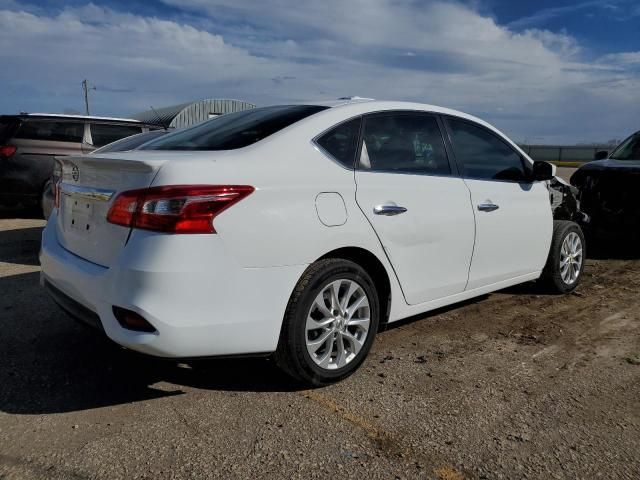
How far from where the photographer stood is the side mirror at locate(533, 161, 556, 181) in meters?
4.68

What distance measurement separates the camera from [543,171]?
15.4 feet

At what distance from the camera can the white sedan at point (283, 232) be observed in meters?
2.69

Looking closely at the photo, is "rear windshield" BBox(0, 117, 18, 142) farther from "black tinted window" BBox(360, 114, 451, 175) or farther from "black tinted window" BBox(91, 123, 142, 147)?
"black tinted window" BBox(360, 114, 451, 175)

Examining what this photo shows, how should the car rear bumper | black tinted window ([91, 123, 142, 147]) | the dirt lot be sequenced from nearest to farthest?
the dirt lot → the car rear bumper → black tinted window ([91, 123, 142, 147])

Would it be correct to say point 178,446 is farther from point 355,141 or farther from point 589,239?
point 589,239

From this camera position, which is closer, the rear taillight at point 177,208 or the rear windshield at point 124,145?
the rear taillight at point 177,208

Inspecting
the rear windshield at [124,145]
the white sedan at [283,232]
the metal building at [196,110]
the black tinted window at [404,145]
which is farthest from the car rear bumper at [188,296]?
the metal building at [196,110]

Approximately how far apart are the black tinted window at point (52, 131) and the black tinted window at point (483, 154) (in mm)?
6981

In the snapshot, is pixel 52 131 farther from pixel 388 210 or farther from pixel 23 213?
pixel 388 210

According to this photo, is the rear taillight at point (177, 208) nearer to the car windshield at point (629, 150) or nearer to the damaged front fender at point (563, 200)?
the damaged front fender at point (563, 200)

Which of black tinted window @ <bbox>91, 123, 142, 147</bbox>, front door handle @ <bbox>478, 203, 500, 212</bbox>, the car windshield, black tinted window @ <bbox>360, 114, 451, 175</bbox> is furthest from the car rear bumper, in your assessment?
black tinted window @ <bbox>91, 123, 142, 147</bbox>

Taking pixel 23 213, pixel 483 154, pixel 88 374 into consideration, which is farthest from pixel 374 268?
pixel 23 213

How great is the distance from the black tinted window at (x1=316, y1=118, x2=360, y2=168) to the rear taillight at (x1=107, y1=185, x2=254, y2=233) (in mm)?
798

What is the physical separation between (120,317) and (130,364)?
3.05ft
